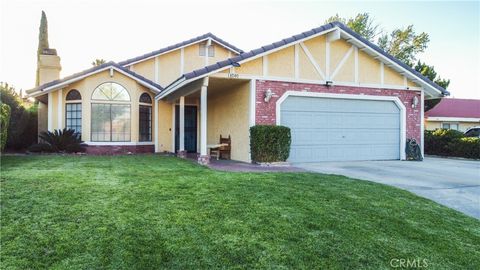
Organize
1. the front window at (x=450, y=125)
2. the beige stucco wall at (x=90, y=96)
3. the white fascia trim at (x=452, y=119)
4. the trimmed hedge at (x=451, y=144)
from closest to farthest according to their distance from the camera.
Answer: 1. the beige stucco wall at (x=90, y=96)
2. the trimmed hedge at (x=451, y=144)
3. the white fascia trim at (x=452, y=119)
4. the front window at (x=450, y=125)

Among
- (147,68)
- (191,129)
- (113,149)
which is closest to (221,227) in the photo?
(113,149)

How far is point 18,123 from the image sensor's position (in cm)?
1764

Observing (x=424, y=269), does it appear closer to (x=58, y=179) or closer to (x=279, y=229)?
(x=279, y=229)

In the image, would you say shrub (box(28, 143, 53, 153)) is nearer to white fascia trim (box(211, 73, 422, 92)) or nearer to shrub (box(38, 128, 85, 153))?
shrub (box(38, 128, 85, 153))

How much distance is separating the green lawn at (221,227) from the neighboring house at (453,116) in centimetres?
2345

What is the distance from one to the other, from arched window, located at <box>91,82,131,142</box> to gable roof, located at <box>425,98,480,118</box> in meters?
22.5

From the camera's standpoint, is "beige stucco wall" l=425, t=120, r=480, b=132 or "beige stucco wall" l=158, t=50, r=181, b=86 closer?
"beige stucco wall" l=158, t=50, r=181, b=86

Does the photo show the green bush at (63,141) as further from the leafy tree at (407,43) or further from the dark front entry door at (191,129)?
the leafy tree at (407,43)

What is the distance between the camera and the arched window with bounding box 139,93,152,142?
15930 millimetres

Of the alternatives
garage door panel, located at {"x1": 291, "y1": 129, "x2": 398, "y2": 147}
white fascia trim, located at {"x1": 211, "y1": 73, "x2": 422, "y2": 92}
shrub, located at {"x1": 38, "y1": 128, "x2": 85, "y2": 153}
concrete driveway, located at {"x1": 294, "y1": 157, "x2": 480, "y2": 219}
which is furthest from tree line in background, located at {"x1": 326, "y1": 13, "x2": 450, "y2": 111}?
shrub, located at {"x1": 38, "y1": 128, "x2": 85, "y2": 153}

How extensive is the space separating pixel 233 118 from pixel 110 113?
5.74 m

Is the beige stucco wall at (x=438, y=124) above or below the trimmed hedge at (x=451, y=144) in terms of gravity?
above

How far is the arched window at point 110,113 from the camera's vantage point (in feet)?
49.6

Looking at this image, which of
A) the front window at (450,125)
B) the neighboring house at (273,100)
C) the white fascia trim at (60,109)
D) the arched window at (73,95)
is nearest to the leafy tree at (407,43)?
the front window at (450,125)
